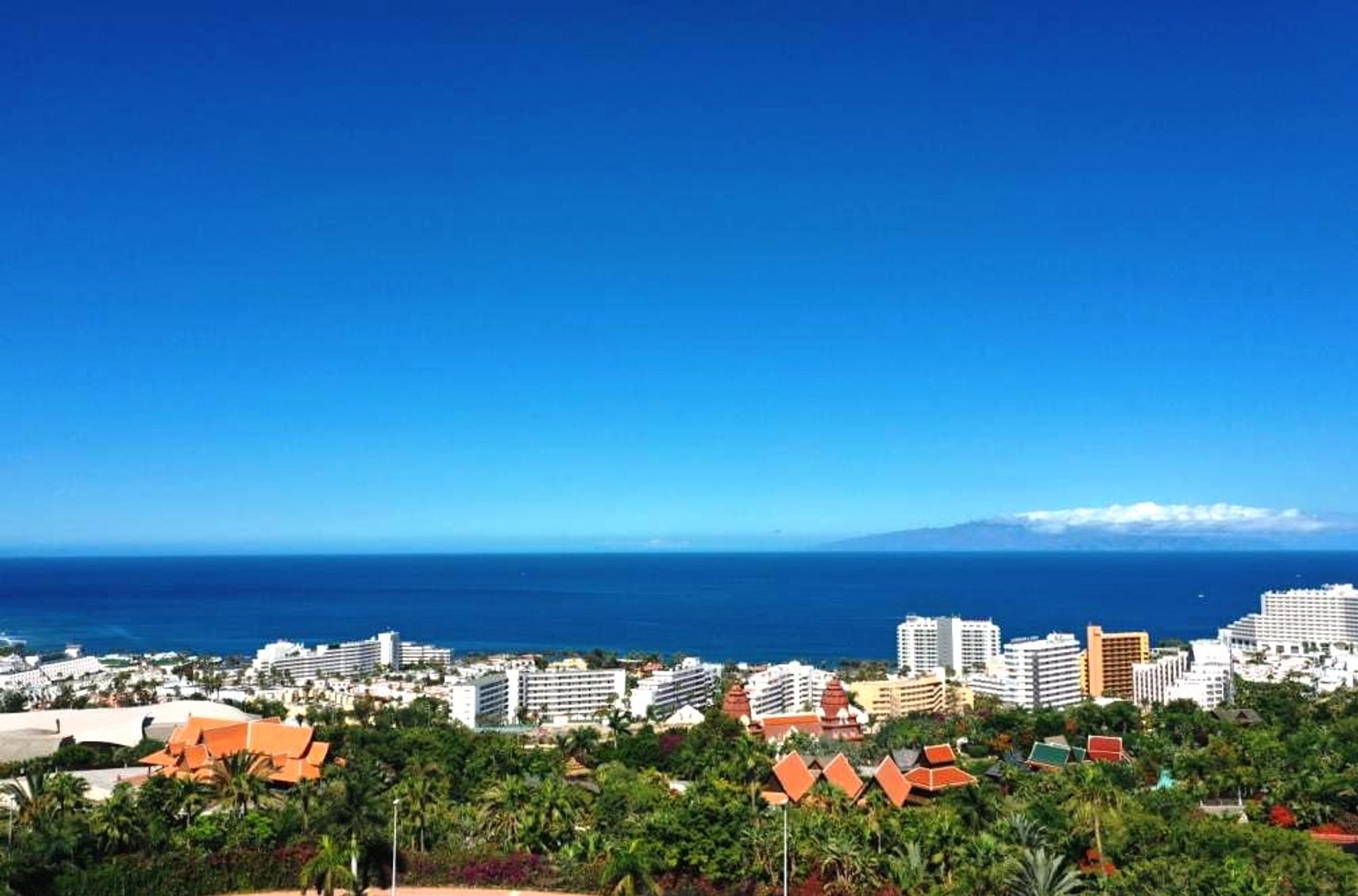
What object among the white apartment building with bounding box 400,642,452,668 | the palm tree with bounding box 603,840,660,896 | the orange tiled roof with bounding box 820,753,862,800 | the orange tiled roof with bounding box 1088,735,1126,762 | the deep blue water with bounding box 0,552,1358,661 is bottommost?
the deep blue water with bounding box 0,552,1358,661

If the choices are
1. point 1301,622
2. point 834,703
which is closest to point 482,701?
point 834,703

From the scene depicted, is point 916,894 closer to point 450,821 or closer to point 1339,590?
point 450,821

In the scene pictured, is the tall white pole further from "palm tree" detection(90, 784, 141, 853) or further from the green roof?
the green roof

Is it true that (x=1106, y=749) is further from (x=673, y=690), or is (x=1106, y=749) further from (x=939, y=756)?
(x=673, y=690)

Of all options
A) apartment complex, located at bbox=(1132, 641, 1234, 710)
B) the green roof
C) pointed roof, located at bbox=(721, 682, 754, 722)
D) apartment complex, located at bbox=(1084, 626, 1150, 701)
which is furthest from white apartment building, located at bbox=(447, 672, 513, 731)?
apartment complex, located at bbox=(1084, 626, 1150, 701)

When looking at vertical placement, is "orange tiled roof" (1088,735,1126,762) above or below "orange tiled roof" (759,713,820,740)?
above

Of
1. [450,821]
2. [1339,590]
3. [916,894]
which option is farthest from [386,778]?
[1339,590]

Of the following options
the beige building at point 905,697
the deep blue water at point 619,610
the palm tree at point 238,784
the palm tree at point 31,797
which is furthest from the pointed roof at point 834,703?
the deep blue water at point 619,610
